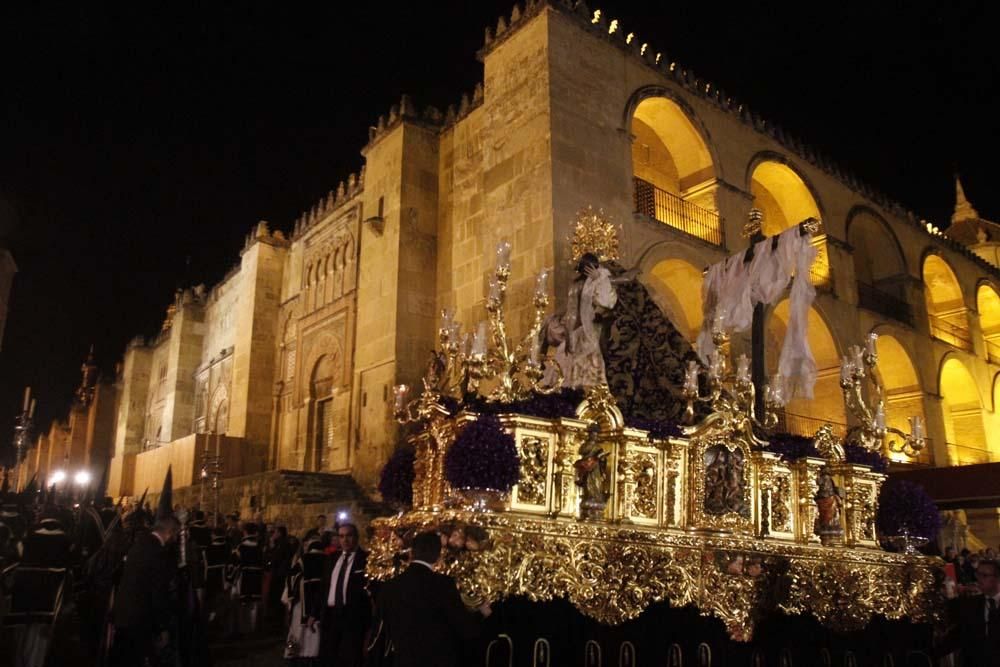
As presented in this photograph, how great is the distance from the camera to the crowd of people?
4426mm

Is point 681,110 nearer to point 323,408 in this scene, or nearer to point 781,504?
point 781,504

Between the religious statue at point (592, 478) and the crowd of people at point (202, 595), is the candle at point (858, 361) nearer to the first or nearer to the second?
the religious statue at point (592, 478)

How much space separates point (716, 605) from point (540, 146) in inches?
383

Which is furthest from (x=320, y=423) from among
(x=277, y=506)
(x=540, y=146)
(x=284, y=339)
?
(x=540, y=146)

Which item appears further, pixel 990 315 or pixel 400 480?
pixel 990 315

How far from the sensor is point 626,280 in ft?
27.8

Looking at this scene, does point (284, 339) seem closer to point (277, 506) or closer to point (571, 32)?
point (277, 506)

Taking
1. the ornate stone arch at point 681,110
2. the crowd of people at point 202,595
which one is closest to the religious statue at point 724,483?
the crowd of people at point 202,595

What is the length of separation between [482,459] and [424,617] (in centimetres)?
184

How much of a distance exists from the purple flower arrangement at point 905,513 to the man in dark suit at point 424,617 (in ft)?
20.8

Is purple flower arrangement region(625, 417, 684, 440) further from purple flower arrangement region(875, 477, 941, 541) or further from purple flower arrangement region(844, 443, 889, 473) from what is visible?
purple flower arrangement region(875, 477, 941, 541)

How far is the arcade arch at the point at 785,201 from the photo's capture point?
2030 centimetres

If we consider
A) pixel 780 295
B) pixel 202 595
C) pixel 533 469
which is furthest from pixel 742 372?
pixel 202 595

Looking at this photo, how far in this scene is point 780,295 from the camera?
9.15 metres
